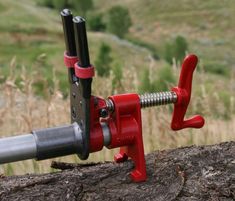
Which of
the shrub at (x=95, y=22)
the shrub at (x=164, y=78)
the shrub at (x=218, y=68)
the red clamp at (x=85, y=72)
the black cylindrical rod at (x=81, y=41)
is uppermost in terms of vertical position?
the black cylindrical rod at (x=81, y=41)

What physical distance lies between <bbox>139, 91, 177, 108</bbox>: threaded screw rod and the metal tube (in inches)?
18.2

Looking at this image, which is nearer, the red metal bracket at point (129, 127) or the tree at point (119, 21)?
the red metal bracket at point (129, 127)

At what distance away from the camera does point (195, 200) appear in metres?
2.41

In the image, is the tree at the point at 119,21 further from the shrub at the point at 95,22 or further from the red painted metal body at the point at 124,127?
the red painted metal body at the point at 124,127

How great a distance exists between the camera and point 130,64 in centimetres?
1029

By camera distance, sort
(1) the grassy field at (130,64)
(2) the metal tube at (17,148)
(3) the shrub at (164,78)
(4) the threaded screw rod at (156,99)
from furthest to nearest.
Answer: (3) the shrub at (164,78)
(1) the grassy field at (130,64)
(4) the threaded screw rod at (156,99)
(2) the metal tube at (17,148)

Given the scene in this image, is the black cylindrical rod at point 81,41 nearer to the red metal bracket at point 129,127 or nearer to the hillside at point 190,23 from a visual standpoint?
the red metal bracket at point 129,127

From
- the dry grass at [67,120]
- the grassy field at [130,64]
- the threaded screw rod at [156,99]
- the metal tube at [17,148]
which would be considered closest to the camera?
the metal tube at [17,148]

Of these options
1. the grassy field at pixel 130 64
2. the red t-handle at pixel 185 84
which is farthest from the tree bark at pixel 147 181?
the grassy field at pixel 130 64

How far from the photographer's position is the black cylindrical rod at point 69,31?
2.38 meters

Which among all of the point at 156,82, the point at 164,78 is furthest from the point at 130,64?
the point at 164,78

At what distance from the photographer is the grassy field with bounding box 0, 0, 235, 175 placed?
5.12m

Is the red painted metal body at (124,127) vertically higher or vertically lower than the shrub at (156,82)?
higher

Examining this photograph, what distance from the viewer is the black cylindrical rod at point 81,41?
2.19 meters
